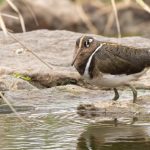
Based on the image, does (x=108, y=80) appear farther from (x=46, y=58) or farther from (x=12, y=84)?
(x=46, y=58)

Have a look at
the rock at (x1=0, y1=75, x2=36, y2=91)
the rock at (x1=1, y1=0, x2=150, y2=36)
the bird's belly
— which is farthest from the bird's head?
the rock at (x1=1, y1=0, x2=150, y2=36)

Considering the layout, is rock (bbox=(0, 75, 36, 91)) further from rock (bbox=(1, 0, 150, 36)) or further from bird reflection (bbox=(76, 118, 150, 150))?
rock (bbox=(1, 0, 150, 36))

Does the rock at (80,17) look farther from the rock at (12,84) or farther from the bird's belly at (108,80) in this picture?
the bird's belly at (108,80)

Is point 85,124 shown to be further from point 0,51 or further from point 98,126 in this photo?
point 0,51

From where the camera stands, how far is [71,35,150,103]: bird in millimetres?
8047

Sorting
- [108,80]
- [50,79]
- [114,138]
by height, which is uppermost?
[108,80]

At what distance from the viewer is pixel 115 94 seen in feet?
27.6

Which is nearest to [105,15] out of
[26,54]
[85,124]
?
[26,54]

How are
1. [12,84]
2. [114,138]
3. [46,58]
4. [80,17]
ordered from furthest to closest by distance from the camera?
[80,17] → [46,58] → [12,84] → [114,138]

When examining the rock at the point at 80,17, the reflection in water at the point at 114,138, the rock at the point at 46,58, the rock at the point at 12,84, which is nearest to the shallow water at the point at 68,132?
the reflection in water at the point at 114,138

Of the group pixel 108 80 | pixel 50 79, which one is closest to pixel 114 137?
pixel 108 80

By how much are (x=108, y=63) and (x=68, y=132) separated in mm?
1449

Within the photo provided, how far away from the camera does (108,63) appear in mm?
8156

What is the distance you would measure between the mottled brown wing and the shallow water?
0.59 m
